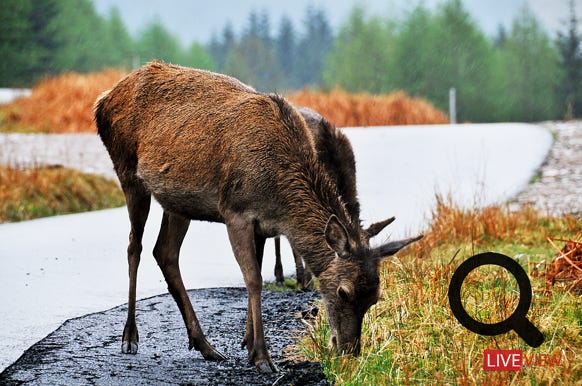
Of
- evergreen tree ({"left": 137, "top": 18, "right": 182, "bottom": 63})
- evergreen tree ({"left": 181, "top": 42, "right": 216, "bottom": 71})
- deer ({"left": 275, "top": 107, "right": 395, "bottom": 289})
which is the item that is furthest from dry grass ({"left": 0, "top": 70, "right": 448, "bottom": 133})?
evergreen tree ({"left": 181, "top": 42, "right": 216, "bottom": 71})

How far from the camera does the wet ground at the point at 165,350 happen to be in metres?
5.74

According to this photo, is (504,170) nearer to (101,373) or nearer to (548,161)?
(548,161)

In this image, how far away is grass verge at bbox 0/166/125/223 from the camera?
13.0m

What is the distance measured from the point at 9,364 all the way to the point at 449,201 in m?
6.00

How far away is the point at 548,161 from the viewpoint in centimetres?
1595

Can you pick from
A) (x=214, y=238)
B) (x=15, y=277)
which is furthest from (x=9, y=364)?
(x=214, y=238)

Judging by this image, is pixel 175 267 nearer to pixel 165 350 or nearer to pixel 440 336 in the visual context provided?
pixel 165 350

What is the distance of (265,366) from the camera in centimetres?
585

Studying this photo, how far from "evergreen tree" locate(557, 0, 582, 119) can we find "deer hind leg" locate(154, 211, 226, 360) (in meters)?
59.5

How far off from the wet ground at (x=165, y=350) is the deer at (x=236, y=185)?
0.52 feet

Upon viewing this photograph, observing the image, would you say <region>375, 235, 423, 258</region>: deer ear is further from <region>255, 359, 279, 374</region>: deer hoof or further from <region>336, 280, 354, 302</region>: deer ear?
<region>255, 359, 279, 374</region>: deer hoof

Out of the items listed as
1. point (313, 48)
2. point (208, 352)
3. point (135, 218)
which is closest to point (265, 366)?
point (208, 352)

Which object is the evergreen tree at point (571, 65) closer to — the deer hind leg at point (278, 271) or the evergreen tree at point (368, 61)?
the evergreen tree at point (368, 61)

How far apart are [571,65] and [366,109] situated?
1613 inches
